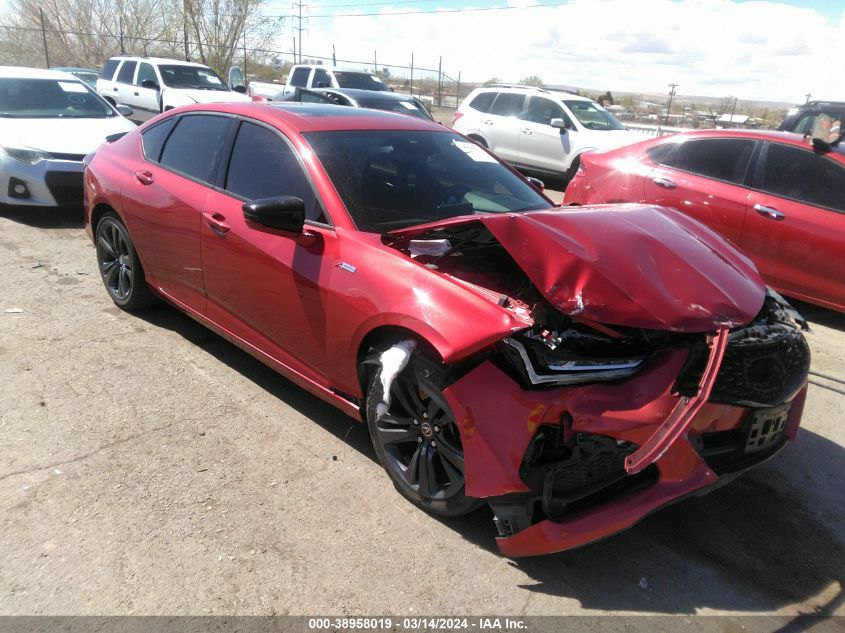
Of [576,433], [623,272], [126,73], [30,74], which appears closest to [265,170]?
[623,272]

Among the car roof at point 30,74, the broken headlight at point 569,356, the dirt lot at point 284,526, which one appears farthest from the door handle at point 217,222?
the car roof at point 30,74

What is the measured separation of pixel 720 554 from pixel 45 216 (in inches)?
322

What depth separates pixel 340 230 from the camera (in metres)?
3.30

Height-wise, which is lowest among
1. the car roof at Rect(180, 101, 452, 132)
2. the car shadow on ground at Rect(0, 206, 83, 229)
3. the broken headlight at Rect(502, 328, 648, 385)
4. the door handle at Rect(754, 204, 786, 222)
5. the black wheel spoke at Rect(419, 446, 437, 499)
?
the car shadow on ground at Rect(0, 206, 83, 229)

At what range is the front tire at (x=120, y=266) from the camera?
4.88 metres

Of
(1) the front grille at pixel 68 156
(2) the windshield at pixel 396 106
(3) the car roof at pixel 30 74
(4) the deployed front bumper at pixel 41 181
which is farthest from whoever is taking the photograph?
(2) the windshield at pixel 396 106

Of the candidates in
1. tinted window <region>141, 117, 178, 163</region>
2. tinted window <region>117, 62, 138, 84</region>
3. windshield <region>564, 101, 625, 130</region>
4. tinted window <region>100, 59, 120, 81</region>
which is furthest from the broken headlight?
tinted window <region>100, 59, 120, 81</region>

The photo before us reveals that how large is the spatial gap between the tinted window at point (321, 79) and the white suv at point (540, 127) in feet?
14.1

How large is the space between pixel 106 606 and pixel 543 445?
5.66ft

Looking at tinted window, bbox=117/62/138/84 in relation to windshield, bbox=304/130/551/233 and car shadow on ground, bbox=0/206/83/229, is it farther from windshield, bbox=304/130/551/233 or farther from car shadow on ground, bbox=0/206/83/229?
windshield, bbox=304/130/551/233

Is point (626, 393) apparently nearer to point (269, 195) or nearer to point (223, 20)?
point (269, 195)

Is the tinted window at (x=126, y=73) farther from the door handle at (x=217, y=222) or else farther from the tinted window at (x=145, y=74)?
the door handle at (x=217, y=222)

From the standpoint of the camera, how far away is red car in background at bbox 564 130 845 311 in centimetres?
561

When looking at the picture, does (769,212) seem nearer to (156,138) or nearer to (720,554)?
(720,554)
